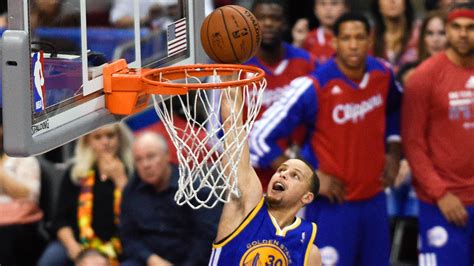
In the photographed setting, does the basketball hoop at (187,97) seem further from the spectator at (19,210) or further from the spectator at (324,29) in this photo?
the spectator at (324,29)

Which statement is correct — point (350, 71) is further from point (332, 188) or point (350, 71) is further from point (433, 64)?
point (332, 188)

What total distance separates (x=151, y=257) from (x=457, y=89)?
2.22m

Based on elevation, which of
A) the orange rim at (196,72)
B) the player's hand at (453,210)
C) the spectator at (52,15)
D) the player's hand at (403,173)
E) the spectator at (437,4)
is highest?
the spectator at (52,15)

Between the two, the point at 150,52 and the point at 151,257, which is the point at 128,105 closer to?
the point at 150,52

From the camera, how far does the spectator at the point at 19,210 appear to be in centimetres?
825

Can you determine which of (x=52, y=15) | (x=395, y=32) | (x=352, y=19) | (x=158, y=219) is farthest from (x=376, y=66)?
(x=52, y=15)

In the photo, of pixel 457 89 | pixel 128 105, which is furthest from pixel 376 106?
pixel 128 105

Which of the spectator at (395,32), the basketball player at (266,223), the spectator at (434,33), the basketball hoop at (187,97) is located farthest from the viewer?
the spectator at (395,32)

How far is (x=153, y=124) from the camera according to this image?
9062 mm

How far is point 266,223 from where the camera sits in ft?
20.3

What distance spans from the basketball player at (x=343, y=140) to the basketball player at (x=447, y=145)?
0.89ft

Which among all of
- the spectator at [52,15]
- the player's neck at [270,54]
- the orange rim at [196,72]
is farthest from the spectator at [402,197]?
the spectator at [52,15]

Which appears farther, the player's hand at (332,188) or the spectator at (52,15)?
the player's hand at (332,188)

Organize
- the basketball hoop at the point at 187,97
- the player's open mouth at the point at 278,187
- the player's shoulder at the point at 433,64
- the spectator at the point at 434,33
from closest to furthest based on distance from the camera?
the basketball hoop at the point at 187,97 → the player's open mouth at the point at 278,187 → the player's shoulder at the point at 433,64 → the spectator at the point at 434,33
